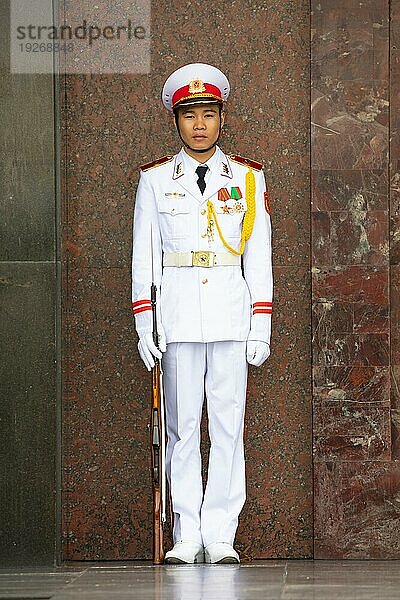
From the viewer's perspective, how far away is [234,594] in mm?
5590

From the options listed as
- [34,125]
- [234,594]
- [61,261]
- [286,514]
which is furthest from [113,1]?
[234,594]

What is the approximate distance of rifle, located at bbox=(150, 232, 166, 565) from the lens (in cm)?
669

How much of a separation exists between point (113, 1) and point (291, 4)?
885mm

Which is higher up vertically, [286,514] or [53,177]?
[53,177]

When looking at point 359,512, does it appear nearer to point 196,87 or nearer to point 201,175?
point 201,175

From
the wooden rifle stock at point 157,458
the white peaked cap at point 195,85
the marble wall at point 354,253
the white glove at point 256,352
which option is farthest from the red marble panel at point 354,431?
the white peaked cap at point 195,85

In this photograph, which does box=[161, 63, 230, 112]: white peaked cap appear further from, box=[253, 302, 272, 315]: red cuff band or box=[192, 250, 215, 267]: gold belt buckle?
box=[253, 302, 272, 315]: red cuff band

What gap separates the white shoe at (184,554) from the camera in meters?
6.61

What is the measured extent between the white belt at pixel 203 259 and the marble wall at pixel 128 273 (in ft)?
1.99

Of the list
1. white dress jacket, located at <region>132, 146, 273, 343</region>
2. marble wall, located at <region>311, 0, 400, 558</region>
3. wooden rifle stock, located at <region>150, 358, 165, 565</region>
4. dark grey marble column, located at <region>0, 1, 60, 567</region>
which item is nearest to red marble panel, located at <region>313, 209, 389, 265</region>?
marble wall, located at <region>311, 0, 400, 558</region>

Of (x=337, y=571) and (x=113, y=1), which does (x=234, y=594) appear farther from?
(x=113, y=1)

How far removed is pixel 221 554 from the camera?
6605 millimetres

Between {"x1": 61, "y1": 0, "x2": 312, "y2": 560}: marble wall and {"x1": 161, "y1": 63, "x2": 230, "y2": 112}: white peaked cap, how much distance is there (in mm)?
445

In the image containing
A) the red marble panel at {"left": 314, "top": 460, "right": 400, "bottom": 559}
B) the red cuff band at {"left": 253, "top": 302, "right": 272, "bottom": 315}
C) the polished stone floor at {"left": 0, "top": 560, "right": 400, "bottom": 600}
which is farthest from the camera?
the red marble panel at {"left": 314, "top": 460, "right": 400, "bottom": 559}
